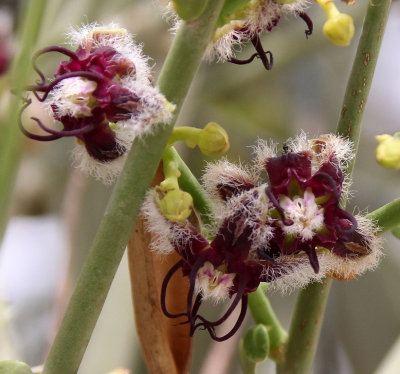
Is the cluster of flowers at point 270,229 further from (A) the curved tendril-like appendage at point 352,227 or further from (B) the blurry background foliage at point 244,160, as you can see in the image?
(B) the blurry background foliage at point 244,160

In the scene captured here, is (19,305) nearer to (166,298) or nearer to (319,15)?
(319,15)

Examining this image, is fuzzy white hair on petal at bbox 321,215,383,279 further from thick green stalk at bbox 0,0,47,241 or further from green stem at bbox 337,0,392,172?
thick green stalk at bbox 0,0,47,241

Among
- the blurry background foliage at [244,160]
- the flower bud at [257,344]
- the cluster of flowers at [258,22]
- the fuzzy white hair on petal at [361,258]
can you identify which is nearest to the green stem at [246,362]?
the flower bud at [257,344]

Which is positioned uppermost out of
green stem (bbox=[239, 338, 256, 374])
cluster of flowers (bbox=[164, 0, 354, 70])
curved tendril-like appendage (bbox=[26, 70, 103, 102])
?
cluster of flowers (bbox=[164, 0, 354, 70])

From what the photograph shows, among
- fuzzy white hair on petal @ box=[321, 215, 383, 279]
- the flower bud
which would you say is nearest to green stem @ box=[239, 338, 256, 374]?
the flower bud

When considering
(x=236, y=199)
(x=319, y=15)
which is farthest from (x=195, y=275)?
(x=319, y=15)

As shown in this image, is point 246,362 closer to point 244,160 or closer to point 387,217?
point 387,217
